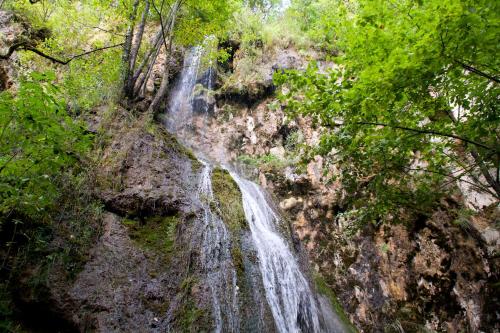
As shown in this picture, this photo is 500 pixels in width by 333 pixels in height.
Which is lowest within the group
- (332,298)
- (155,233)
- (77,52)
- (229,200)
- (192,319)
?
(192,319)

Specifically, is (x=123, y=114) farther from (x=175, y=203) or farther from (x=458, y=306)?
(x=458, y=306)

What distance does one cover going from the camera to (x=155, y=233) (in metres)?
4.98

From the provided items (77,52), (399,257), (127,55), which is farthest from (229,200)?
(77,52)

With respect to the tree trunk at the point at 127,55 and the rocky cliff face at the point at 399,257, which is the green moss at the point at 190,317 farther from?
the tree trunk at the point at 127,55

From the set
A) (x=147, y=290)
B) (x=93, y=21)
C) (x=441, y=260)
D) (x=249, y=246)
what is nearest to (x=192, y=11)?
(x=93, y=21)

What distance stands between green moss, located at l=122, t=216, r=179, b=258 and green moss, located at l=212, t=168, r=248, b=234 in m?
1.10

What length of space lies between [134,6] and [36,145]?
21.0 feet

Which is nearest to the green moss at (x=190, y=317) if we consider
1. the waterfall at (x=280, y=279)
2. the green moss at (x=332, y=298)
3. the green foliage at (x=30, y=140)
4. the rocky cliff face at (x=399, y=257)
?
the waterfall at (x=280, y=279)

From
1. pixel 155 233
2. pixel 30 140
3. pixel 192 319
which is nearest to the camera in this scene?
pixel 30 140

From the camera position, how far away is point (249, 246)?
581 cm

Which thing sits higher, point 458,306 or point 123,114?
point 123,114

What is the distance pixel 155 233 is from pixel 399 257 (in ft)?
22.5

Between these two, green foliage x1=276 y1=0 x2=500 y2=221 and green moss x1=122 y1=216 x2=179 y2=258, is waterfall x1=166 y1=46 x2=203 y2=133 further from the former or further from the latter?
green foliage x1=276 y1=0 x2=500 y2=221

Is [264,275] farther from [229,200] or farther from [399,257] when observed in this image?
[399,257]
